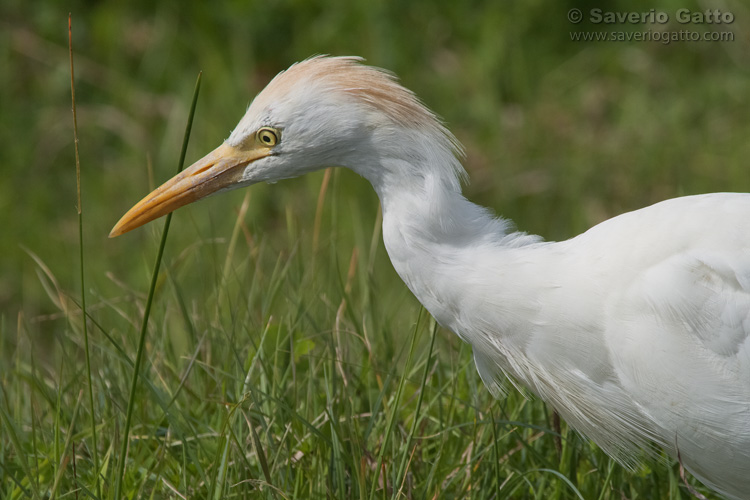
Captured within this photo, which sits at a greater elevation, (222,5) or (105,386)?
(222,5)

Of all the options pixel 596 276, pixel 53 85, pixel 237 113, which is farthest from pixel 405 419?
pixel 53 85

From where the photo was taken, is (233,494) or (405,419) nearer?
(233,494)

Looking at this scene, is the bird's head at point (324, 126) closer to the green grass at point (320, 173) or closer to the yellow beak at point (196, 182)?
the yellow beak at point (196, 182)

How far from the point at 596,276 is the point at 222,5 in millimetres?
4832

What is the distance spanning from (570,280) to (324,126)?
28.8 inches

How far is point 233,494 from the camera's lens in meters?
2.22

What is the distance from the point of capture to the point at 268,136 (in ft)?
7.68

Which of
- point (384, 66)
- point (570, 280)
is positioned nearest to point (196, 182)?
point (570, 280)

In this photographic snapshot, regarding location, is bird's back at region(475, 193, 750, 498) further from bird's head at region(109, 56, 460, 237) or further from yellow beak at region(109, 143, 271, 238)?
yellow beak at region(109, 143, 271, 238)

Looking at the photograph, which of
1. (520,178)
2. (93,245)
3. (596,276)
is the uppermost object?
(596,276)

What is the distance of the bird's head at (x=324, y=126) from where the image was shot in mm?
2246

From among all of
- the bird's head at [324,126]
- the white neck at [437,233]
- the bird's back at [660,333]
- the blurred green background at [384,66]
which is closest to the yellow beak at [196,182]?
the bird's head at [324,126]

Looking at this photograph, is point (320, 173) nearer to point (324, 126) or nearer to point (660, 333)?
point (324, 126)

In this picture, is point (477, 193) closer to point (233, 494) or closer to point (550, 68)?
point (550, 68)
